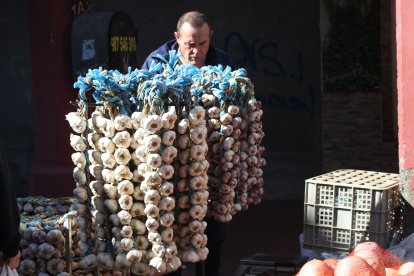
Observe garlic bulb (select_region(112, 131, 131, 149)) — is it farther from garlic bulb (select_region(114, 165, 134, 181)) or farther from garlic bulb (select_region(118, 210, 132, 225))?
garlic bulb (select_region(118, 210, 132, 225))

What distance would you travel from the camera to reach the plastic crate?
5.18 metres

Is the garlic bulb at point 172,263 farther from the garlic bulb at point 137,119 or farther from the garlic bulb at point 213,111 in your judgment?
the garlic bulb at point 213,111

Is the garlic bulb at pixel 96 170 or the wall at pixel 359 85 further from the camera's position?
the wall at pixel 359 85

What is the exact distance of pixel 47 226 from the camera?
15.9 feet

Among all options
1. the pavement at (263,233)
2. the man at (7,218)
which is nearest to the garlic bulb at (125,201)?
the man at (7,218)

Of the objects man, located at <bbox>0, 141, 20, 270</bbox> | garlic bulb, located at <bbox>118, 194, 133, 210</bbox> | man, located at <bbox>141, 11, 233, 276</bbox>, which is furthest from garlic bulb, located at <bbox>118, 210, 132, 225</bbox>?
man, located at <bbox>141, 11, 233, 276</bbox>

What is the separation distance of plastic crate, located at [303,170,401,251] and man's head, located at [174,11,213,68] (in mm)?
1048

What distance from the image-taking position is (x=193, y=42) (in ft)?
18.1

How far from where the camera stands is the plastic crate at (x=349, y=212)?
5.18 metres

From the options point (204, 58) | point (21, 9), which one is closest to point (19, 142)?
point (21, 9)

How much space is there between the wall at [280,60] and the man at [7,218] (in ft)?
20.4

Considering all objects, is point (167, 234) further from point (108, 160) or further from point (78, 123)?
point (78, 123)

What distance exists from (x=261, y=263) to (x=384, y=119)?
173 inches

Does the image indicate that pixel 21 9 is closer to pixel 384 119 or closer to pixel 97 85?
pixel 384 119
